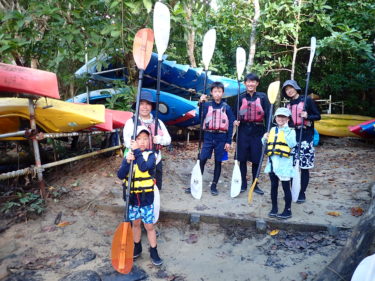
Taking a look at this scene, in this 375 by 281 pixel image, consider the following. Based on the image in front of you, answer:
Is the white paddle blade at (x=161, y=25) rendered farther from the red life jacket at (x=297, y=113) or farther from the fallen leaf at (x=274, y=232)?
the fallen leaf at (x=274, y=232)

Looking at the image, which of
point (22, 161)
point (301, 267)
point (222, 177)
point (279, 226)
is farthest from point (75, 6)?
point (301, 267)

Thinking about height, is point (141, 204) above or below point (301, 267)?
above

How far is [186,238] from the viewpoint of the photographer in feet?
10.3

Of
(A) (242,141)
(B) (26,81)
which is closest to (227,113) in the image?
(A) (242,141)

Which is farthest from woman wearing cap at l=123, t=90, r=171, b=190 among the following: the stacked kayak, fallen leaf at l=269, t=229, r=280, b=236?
the stacked kayak

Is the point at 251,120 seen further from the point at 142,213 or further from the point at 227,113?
the point at 142,213

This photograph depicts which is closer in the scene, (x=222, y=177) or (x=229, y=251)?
(x=229, y=251)

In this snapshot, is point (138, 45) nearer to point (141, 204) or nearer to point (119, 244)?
point (141, 204)

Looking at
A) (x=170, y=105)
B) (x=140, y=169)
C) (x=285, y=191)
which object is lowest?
(x=285, y=191)

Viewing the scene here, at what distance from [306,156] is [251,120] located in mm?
839

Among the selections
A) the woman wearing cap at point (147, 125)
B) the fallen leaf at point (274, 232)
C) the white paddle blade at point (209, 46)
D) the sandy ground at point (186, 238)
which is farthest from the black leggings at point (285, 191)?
the white paddle blade at point (209, 46)

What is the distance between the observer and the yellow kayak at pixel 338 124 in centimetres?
842

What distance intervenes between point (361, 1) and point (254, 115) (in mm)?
5446

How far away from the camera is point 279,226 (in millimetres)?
3170
